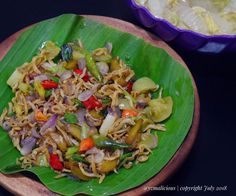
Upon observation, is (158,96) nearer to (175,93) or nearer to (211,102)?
(175,93)

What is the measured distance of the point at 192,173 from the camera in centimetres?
170

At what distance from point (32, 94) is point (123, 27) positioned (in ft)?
1.69

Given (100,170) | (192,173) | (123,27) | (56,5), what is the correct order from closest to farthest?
(100,170) < (192,173) < (123,27) < (56,5)

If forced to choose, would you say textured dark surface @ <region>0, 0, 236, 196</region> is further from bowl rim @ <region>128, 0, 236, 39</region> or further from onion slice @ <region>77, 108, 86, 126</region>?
onion slice @ <region>77, 108, 86, 126</region>

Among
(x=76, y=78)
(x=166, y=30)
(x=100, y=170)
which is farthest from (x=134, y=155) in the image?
(x=166, y=30)

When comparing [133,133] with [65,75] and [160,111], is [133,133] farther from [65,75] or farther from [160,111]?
[65,75]

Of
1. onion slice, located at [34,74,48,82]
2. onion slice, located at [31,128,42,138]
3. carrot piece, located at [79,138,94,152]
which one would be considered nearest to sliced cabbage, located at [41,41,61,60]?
onion slice, located at [34,74,48,82]

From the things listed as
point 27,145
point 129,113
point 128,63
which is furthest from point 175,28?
point 27,145

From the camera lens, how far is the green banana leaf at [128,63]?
1531 millimetres

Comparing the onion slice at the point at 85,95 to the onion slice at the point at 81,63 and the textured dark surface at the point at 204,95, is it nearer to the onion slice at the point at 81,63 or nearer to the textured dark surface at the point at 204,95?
the onion slice at the point at 81,63

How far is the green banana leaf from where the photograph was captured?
1.53 meters

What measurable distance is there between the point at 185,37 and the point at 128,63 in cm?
30

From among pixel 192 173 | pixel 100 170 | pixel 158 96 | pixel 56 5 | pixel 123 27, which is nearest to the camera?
pixel 100 170

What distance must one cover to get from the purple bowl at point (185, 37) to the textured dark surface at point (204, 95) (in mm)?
155
